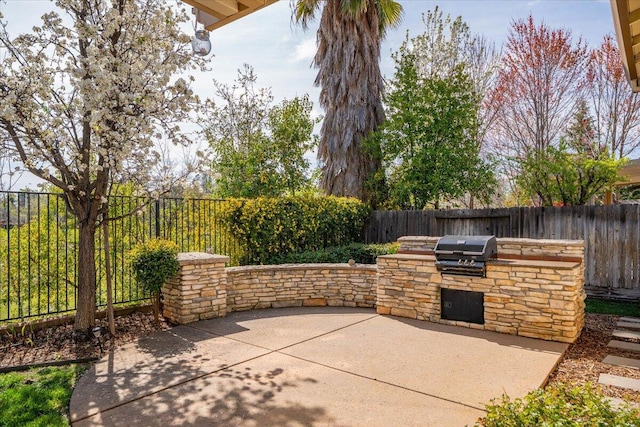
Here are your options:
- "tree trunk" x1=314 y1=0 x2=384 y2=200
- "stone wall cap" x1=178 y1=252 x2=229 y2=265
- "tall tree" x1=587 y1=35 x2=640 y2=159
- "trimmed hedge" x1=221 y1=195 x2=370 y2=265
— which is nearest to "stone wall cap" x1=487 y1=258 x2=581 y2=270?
"stone wall cap" x1=178 y1=252 x2=229 y2=265

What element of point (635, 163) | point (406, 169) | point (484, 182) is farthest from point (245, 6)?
point (635, 163)

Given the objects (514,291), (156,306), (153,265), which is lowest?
(156,306)

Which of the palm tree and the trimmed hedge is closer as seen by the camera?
the trimmed hedge

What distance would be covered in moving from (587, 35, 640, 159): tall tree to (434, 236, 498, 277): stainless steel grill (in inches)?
380

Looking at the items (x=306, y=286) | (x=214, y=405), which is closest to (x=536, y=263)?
(x=306, y=286)

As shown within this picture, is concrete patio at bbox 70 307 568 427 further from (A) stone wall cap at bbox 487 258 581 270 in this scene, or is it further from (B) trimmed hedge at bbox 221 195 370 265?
(B) trimmed hedge at bbox 221 195 370 265

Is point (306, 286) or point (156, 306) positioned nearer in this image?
point (156, 306)

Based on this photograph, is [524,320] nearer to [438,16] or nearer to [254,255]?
[254,255]

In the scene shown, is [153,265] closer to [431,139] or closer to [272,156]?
[272,156]

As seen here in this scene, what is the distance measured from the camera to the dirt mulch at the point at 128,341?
3455 millimetres

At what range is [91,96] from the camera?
4.05 m

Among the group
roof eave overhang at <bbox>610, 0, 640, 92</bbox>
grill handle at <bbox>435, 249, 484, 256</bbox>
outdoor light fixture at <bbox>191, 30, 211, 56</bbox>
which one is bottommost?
grill handle at <bbox>435, 249, 484, 256</bbox>

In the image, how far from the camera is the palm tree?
10578mm

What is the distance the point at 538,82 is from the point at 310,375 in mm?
12092
